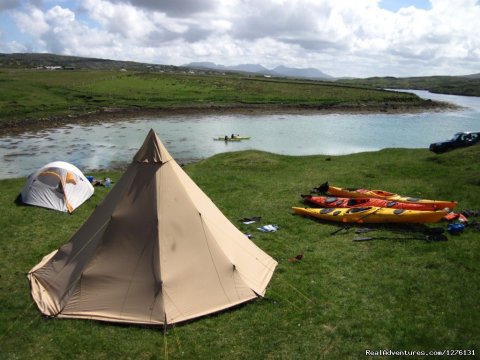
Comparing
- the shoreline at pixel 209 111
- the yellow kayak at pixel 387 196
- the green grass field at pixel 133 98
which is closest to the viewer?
the yellow kayak at pixel 387 196

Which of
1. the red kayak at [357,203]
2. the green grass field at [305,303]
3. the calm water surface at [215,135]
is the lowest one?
the calm water surface at [215,135]

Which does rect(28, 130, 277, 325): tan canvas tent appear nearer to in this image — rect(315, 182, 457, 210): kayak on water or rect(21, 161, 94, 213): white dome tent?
rect(21, 161, 94, 213): white dome tent

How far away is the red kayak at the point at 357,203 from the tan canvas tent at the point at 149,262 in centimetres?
819

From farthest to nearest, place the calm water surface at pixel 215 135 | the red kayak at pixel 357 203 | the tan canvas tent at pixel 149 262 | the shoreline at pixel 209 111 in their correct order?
the shoreline at pixel 209 111 < the calm water surface at pixel 215 135 < the red kayak at pixel 357 203 < the tan canvas tent at pixel 149 262

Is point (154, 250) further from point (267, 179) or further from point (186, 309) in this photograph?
point (267, 179)

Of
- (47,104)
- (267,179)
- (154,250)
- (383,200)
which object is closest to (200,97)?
(47,104)

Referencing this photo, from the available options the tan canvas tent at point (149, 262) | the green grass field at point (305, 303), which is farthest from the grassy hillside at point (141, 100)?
the tan canvas tent at point (149, 262)

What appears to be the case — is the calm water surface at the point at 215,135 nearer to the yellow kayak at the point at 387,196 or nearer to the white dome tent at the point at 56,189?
the white dome tent at the point at 56,189

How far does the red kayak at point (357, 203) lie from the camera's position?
1788 cm

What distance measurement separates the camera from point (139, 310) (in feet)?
36.1

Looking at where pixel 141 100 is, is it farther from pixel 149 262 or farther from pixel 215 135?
pixel 149 262

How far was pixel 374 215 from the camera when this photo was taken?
57.7 ft

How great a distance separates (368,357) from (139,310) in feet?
19.7

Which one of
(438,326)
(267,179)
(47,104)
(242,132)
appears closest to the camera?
(438,326)
